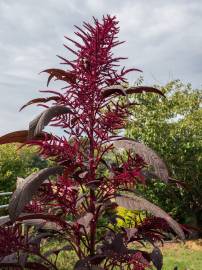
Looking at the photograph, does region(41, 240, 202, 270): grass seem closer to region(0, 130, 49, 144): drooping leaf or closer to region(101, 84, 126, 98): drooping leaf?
region(0, 130, 49, 144): drooping leaf

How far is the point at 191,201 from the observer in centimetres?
1271

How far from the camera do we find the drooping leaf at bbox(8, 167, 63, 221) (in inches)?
66.0

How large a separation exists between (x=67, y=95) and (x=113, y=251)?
71cm

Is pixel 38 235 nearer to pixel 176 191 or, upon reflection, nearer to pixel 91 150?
pixel 91 150

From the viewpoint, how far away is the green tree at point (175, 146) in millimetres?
12406

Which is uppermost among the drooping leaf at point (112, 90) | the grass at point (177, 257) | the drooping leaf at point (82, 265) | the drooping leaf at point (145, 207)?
the drooping leaf at point (112, 90)

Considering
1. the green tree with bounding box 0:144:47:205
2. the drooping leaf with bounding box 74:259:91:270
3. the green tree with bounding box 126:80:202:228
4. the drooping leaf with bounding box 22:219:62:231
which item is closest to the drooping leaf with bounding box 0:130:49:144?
the drooping leaf with bounding box 22:219:62:231

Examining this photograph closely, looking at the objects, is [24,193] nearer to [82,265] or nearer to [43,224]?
[43,224]

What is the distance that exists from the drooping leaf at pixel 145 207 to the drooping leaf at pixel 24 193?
33cm

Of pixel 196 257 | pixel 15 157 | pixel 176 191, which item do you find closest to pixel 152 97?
pixel 176 191

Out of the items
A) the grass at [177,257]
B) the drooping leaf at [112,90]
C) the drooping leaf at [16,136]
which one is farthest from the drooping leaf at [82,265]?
the grass at [177,257]

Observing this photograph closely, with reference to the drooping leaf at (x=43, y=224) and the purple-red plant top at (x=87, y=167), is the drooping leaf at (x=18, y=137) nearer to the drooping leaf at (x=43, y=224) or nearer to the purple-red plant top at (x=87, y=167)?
the purple-red plant top at (x=87, y=167)

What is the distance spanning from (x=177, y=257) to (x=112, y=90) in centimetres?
778

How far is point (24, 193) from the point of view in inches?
68.2
